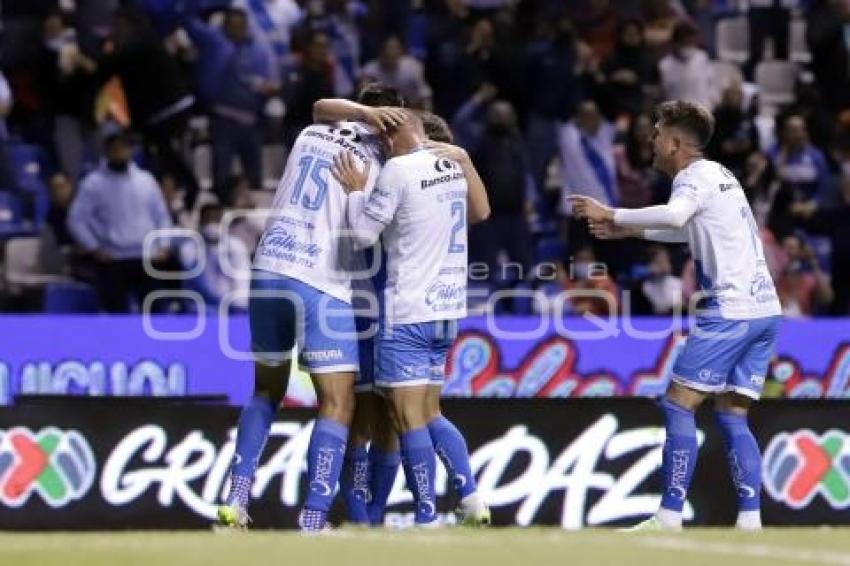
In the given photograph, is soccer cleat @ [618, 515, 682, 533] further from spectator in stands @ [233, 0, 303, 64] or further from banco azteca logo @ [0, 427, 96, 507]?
spectator in stands @ [233, 0, 303, 64]

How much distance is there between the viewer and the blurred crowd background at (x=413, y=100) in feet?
57.2

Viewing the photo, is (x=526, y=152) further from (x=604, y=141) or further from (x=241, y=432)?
(x=241, y=432)

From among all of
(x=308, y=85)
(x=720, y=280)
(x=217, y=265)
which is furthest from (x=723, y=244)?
(x=308, y=85)

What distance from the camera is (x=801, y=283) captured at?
61.6ft

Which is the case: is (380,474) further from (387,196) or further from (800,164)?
(800,164)

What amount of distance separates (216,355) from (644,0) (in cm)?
645

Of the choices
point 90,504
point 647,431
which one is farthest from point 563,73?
point 90,504

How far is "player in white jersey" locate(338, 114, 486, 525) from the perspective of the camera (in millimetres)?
11258

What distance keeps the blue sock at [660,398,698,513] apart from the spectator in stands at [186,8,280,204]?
7.43 m

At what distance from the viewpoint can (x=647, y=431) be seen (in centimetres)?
1456

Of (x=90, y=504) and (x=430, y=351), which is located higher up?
(x=430, y=351)

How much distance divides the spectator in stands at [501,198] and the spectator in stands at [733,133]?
6.49ft

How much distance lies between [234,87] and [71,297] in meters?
2.44

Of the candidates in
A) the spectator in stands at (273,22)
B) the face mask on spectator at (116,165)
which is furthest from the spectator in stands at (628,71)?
the face mask on spectator at (116,165)
